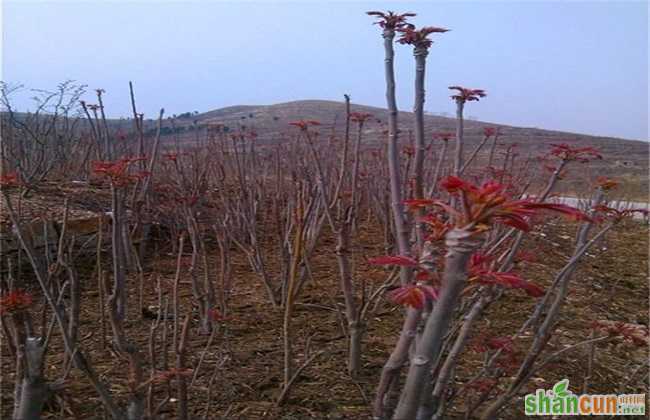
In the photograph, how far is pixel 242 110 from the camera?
3822 centimetres

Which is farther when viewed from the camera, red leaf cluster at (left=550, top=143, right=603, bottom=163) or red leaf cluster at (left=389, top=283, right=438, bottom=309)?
red leaf cluster at (left=550, top=143, right=603, bottom=163)

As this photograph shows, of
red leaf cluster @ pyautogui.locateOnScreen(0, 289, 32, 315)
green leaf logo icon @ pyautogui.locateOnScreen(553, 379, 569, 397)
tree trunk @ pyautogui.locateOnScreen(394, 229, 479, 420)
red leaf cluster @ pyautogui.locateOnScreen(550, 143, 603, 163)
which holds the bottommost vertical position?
green leaf logo icon @ pyautogui.locateOnScreen(553, 379, 569, 397)

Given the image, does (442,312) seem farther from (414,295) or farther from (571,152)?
(571,152)

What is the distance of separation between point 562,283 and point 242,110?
37.5 meters

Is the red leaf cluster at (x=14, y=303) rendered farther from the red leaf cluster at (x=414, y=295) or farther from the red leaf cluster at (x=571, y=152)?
the red leaf cluster at (x=571, y=152)

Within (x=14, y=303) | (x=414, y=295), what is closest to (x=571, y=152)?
(x=414, y=295)

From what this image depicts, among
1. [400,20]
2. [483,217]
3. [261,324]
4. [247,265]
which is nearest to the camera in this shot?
[483,217]

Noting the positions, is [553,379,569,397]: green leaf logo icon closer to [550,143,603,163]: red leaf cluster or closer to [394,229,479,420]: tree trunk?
[550,143,603,163]: red leaf cluster

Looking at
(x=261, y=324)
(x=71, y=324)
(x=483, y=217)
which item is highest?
(x=483, y=217)

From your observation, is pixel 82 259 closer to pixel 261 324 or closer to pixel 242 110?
pixel 261 324

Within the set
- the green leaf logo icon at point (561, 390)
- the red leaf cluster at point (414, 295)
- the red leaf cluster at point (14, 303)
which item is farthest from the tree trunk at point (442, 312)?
the green leaf logo icon at point (561, 390)

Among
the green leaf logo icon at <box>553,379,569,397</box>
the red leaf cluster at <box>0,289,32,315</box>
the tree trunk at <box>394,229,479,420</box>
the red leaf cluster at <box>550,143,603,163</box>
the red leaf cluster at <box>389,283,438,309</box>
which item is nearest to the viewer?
the tree trunk at <box>394,229,479,420</box>

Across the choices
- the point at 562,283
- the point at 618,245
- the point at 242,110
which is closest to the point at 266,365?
the point at 562,283

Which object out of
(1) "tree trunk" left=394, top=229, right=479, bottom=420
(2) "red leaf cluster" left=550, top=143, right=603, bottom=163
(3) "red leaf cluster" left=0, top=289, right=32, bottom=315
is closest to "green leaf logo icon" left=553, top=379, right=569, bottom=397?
(2) "red leaf cluster" left=550, top=143, right=603, bottom=163
